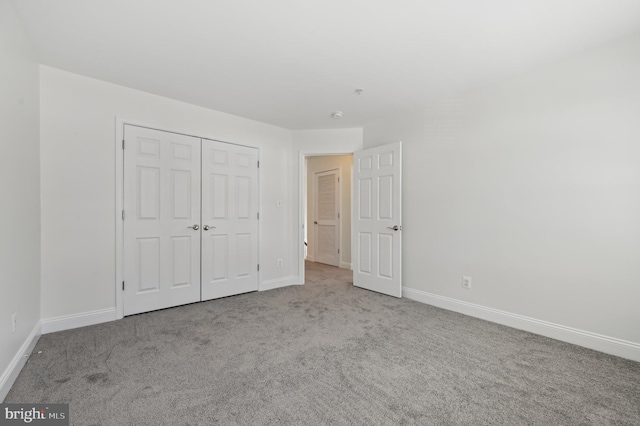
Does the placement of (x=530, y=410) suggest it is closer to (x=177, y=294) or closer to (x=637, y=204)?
(x=637, y=204)

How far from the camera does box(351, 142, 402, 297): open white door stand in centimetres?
384

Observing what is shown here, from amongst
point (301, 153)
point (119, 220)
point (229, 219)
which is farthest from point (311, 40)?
point (119, 220)

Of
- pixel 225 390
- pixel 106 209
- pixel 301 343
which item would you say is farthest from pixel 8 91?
pixel 301 343

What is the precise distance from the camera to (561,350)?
2.35 meters

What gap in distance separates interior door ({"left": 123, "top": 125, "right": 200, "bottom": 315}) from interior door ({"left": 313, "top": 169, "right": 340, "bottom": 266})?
317 centimetres

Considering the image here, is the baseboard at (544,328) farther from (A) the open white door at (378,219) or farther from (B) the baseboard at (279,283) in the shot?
(B) the baseboard at (279,283)

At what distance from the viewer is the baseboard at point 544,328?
225 cm

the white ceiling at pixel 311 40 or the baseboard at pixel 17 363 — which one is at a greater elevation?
the white ceiling at pixel 311 40

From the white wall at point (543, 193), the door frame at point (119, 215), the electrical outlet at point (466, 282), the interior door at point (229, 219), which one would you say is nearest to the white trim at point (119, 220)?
the door frame at point (119, 215)

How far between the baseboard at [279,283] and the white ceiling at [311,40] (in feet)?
8.46

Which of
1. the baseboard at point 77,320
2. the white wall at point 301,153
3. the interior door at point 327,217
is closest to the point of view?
the baseboard at point 77,320

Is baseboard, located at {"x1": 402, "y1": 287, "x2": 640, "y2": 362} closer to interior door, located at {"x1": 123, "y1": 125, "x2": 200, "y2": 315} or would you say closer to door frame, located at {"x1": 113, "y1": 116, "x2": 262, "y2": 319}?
interior door, located at {"x1": 123, "y1": 125, "x2": 200, "y2": 315}

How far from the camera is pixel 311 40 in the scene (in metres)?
2.30

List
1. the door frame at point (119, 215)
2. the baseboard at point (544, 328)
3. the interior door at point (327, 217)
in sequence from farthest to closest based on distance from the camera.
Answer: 1. the interior door at point (327, 217)
2. the door frame at point (119, 215)
3. the baseboard at point (544, 328)
